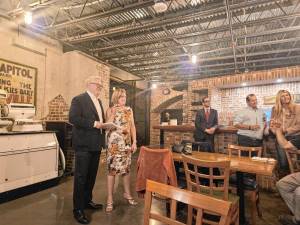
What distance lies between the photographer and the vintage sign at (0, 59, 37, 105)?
13.9 ft

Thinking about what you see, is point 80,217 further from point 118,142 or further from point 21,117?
point 21,117

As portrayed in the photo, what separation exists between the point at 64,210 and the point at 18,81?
9.28 ft

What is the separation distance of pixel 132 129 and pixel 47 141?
1812 millimetres

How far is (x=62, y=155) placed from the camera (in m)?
4.35

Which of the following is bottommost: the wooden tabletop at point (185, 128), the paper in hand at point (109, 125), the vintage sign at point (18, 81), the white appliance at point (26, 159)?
the white appliance at point (26, 159)

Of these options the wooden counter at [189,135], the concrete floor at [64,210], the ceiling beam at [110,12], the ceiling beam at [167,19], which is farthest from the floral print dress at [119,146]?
the ceiling beam at [167,19]

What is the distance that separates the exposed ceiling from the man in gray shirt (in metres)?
1.65

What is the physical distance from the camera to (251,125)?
3578 mm

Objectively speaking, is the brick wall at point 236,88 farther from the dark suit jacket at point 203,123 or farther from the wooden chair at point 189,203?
the wooden chair at point 189,203

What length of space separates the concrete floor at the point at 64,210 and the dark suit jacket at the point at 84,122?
86 centimetres

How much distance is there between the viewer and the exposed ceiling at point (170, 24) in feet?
12.7

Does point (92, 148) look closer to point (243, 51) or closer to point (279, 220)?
point (279, 220)

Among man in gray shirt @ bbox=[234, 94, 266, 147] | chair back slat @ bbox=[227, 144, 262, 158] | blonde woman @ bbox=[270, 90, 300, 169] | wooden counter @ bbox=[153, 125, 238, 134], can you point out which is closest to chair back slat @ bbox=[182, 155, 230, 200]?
chair back slat @ bbox=[227, 144, 262, 158]

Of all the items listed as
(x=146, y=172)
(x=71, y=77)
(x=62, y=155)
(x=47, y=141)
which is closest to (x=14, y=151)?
(x=47, y=141)
